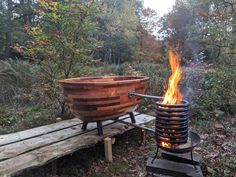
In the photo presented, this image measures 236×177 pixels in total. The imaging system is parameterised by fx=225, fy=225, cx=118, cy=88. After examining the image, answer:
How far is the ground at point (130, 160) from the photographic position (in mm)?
2486

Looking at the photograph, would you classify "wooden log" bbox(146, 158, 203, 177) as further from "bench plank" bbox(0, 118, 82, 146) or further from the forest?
"bench plank" bbox(0, 118, 82, 146)

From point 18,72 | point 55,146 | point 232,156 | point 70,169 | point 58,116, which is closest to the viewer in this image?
point 55,146

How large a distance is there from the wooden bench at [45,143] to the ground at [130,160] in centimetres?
21

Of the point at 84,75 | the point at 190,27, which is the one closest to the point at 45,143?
the point at 84,75

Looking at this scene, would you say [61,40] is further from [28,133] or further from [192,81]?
[192,81]

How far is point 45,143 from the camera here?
2.48m

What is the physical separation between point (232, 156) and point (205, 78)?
122 inches

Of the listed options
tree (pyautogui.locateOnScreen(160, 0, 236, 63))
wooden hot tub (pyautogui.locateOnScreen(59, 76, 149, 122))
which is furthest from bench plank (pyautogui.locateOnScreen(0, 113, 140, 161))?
tree (pyautogui.locateOnScreen(160, 0, 236, 63))

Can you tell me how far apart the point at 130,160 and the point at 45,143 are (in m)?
1.10

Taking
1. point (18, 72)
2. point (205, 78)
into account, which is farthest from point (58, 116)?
point (205, 78)

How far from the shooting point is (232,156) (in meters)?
2.77

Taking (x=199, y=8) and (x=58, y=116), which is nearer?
(x=58, y=116)

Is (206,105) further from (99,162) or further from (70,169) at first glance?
(70,169)

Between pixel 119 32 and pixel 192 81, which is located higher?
pixel 119 32
